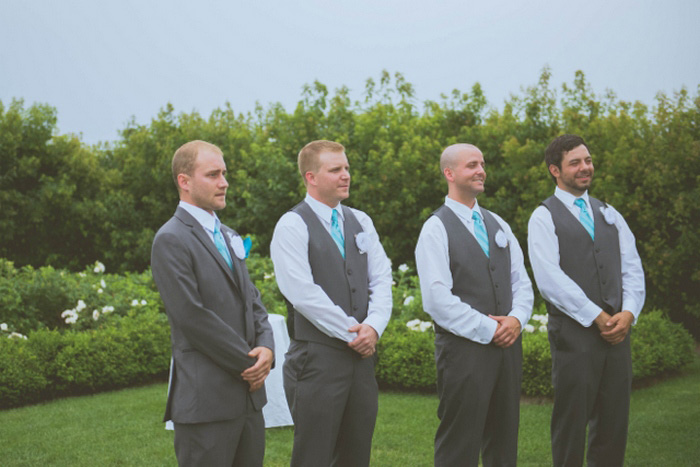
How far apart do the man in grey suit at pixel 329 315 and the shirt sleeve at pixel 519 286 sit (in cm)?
87

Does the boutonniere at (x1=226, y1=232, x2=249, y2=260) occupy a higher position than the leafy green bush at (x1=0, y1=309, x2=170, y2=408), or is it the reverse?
the boutonniere at (x1=226, y1=232, x2=249, y2=260)

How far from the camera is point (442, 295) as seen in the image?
14.1 feet

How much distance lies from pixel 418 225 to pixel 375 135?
2.57m

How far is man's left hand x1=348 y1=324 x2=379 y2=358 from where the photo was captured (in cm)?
397

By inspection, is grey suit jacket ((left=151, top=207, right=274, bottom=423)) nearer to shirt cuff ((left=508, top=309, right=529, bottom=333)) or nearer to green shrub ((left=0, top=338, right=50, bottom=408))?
shirt cuff ((left=508, top=309, right=529, bottom=333))

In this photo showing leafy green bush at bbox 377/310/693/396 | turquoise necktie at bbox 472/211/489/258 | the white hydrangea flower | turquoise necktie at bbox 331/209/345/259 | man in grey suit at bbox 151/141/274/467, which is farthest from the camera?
the white hydrangea flower

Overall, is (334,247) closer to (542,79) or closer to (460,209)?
(460,209)

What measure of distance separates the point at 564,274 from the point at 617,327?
46cm

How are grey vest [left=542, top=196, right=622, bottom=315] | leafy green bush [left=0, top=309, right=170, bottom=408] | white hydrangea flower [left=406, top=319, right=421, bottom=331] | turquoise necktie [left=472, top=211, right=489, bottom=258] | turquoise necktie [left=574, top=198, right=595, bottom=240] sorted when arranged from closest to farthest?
turquoise necktie [left=472, top=211, right=489, bottom=258] → grey vest [left=542, top=196, right=622, bottom=315] → turquoise necktie [left=574, top=198, right=595, bottom=240] → leafy green bush [left=0, top=309, right=170, bottom=408] → white hydrangea flower [left=406, top=319, right=421, bottom=331]

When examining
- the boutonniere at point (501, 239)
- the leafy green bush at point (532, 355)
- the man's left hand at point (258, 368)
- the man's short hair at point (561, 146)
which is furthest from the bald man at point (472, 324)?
the leafy green bush at point (532, 355)

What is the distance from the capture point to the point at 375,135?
14.7 metres

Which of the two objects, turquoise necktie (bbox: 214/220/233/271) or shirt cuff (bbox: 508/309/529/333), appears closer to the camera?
turquoise necktie (bbox: 214/220/233/271)

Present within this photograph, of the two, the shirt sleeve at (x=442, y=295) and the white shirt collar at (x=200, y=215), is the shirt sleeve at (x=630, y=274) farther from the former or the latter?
the white shirt collar at (x=200, y=215)

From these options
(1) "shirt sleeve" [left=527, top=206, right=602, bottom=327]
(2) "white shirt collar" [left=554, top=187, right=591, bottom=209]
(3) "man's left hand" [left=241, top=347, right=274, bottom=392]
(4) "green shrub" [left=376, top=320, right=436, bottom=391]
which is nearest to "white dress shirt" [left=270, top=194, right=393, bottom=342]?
(3) "man's left hand" [left=241, top=347, right=274, bottom=392]
